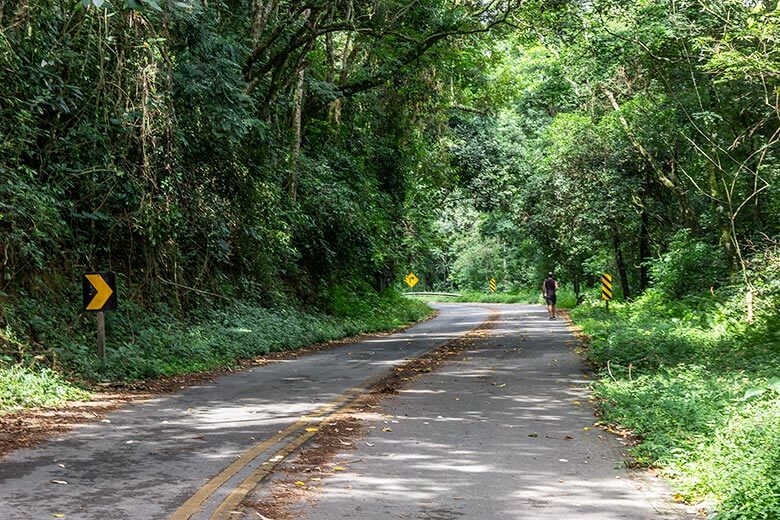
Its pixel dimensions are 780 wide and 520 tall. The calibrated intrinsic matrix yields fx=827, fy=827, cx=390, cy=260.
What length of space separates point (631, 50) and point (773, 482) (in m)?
18.9

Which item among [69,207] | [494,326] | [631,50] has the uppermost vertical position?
[631,50]

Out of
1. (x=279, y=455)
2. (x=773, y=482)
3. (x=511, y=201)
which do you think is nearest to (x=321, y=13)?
(x=279, y=455)

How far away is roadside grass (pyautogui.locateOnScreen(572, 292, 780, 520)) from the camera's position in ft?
20.2

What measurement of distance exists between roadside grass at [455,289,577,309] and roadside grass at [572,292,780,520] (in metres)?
28.7

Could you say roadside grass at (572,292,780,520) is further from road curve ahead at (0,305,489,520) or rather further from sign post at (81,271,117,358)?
sign post at (81,271,117,358)

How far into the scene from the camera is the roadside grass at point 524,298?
49.3m

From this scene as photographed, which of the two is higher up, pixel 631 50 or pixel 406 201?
A: pixel 631 50

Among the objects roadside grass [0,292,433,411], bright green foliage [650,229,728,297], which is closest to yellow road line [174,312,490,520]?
roadside grass [0,292,433,411]

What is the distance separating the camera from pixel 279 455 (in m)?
7.74

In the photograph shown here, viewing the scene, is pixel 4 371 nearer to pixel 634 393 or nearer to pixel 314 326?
pixel 634 393

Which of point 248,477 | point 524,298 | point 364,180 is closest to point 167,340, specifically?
point 248,477

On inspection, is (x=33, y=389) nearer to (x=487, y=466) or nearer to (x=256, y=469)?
(x=256, y=469)

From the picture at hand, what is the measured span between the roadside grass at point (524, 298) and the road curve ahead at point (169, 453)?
37189mm

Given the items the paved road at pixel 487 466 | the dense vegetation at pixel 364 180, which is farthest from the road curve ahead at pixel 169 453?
the dense vegetation at pixel 364 180
